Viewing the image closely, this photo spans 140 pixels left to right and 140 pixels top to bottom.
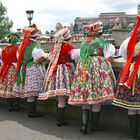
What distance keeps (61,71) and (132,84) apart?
4.46 feet

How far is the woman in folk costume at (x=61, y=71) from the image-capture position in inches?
233

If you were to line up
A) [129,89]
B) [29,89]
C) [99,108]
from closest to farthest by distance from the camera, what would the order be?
[129,89] < [99,108] < [29,89]

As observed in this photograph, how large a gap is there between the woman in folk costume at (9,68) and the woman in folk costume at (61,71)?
1.27 metres

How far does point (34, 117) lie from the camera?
6719 mm

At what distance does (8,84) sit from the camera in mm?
7277

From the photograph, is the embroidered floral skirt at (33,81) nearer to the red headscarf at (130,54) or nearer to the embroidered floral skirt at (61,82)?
the embroidered floral skirt at (61,82)

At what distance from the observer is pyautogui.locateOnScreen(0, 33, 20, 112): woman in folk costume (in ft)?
23.8

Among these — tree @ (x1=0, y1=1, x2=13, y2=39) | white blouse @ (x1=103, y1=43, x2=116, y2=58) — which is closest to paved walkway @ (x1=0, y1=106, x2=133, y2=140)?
white blouse @ (x1=103, y1=43, x2=116, y2=58)

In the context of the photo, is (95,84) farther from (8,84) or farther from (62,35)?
(8,84)

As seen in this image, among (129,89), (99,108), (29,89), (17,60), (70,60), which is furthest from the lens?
(17,60)

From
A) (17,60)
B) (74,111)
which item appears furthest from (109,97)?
(17,60)

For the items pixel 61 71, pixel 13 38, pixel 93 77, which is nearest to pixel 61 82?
pixel 61 71

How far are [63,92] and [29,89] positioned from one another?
93cm

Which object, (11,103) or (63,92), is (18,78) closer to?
(11,103)
